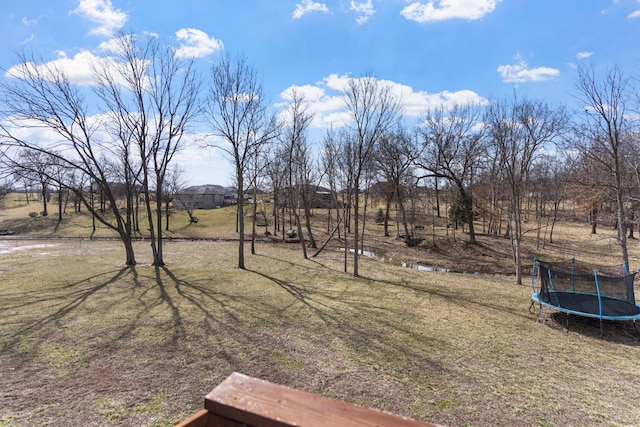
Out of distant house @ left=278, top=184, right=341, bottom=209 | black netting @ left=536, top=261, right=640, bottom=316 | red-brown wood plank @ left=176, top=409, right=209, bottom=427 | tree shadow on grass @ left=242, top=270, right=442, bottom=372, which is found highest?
distant house @ left=278, top=184, right=341, bottom=209

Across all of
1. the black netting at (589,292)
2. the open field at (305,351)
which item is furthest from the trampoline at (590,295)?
the open field at (305,351)

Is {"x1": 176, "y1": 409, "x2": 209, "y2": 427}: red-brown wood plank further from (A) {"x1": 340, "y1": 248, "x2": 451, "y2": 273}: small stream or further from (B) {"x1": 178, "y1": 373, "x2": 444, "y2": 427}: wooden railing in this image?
(A) {"x1": 340, "y1": 248, "x2": 451, "y2": 273}: small stream

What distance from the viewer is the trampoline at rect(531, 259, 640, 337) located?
6.32m

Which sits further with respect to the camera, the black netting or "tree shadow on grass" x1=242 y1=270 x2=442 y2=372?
the black netting

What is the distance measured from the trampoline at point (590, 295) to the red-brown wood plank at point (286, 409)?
23.6ft

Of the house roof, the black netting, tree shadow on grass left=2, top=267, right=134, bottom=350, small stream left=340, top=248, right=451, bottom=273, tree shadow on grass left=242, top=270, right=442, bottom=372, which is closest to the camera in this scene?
tree shadow on grass left=242, top=270, right=442, bottom=372

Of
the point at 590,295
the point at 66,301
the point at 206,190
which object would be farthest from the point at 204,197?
the point at 590,295

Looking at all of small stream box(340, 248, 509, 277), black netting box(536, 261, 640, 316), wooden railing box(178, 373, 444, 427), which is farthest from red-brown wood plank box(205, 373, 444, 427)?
small stream box(340, 248, 509, 277)

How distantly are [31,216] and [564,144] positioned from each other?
42.8 m

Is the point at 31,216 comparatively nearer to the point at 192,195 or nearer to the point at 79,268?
the point at 192,195

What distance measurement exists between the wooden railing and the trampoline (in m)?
7.21

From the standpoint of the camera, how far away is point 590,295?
744cm

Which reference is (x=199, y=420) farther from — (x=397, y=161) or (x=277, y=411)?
(x=397, y=161)

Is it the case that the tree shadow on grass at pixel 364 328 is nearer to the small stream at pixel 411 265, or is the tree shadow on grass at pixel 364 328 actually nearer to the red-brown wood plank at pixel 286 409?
the red-brown wood plank at pixel 286 409
